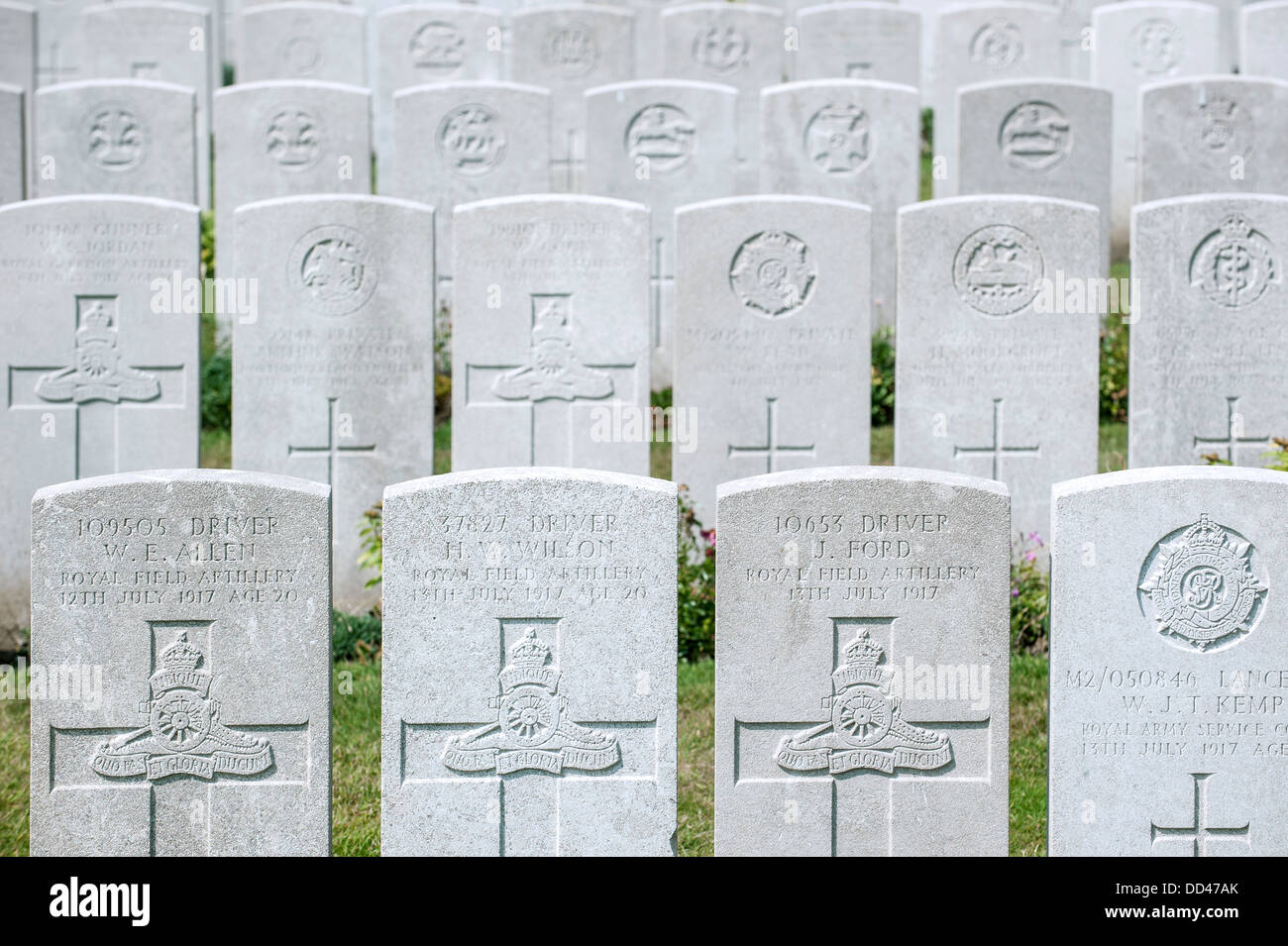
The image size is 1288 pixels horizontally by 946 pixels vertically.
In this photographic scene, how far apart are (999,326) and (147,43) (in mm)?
8363

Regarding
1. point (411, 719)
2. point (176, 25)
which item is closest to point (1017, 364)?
point (411, 719)

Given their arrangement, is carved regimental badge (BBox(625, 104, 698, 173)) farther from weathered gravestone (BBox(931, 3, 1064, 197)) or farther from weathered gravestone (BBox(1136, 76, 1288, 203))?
weathered gravestone (BBox(931, 3, 1064, 197))

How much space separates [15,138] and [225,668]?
20.0ft

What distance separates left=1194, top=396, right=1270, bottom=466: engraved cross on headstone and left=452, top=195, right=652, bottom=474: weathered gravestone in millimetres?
2487

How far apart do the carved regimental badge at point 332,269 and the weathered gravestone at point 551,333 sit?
1.35 ft

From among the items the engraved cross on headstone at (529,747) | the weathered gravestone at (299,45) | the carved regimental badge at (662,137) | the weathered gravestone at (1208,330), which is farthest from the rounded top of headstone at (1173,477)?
the weathered gravestone at (299,45)

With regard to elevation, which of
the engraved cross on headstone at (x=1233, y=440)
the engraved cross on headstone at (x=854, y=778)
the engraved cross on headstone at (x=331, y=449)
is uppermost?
the engraved cross on headstone at (x=1233, y=440)

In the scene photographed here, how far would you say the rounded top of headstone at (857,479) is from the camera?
15.2 ft

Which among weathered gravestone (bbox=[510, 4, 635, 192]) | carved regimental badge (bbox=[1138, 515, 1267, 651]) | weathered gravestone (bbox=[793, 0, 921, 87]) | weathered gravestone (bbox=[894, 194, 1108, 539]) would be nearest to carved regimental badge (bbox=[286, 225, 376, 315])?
weathered gravestone (bbox=[894, 194, 1108, 539])

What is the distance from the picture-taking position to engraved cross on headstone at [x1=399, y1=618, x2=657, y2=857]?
4.68 meters

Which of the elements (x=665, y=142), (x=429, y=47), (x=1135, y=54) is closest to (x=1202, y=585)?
(x=665, y=142)

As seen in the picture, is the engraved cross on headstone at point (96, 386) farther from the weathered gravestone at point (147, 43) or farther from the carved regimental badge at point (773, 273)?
the weathered gravestone at point (147, 43)

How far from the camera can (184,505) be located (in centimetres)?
459

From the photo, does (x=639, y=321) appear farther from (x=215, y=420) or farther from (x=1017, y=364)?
(x=215, y=420)
